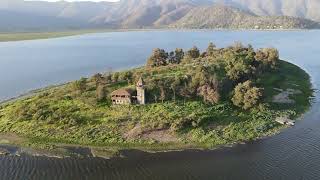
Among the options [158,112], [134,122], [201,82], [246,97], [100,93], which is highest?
[201,82]

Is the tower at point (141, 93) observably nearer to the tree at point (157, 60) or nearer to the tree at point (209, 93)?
the tree at point (209, 93)

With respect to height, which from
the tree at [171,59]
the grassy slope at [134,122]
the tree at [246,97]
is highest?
the tree at [171,59]

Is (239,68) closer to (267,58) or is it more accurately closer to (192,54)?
(267,58)

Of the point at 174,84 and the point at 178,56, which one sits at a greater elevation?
the point at 178,56

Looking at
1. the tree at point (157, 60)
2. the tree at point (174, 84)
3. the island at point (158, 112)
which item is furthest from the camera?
the tree at point (157, 60)

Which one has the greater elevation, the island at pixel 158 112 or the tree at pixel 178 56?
the tree at pixel 178 56

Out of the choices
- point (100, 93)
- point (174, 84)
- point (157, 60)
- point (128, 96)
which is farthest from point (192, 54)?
point (128, 96)

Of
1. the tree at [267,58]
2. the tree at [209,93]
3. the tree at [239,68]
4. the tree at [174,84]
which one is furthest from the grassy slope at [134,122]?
the tree at [267,58]
